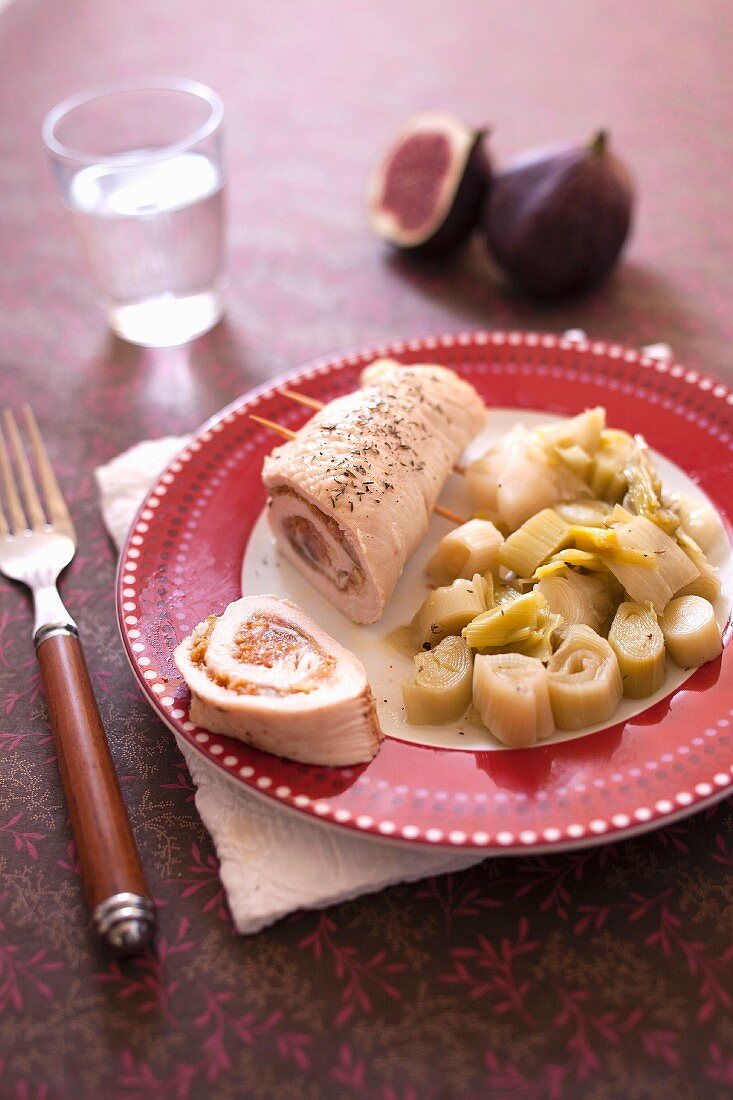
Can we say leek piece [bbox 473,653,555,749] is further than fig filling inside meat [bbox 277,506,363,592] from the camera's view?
No

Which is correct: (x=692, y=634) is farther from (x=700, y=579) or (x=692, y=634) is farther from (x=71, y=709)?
(x=71, y=709)

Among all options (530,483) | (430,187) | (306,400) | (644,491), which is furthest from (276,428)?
(430,187)

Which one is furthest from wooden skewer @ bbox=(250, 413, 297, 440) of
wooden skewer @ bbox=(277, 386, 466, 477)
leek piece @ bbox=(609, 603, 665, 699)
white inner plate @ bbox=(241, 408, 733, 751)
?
leek piece @ bbox=(609, 603, 665, 699)

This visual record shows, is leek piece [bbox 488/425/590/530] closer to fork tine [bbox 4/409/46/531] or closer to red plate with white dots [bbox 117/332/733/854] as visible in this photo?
red plate with white dots [bbox 117/332/733/854]

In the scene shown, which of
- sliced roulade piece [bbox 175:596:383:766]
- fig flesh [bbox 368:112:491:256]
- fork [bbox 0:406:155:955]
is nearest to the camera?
fork [bbox 0:406:155:955]

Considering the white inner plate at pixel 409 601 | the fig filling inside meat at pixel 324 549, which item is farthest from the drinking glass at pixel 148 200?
the fig filling inside meat at pixel 324 549

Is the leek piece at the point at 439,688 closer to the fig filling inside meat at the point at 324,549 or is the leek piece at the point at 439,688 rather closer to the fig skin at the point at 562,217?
the fig filling inside meat at the point at 324,549

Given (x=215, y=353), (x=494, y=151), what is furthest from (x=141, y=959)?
(x=494, y=151)

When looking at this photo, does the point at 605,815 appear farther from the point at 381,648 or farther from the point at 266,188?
the point at 266,188
